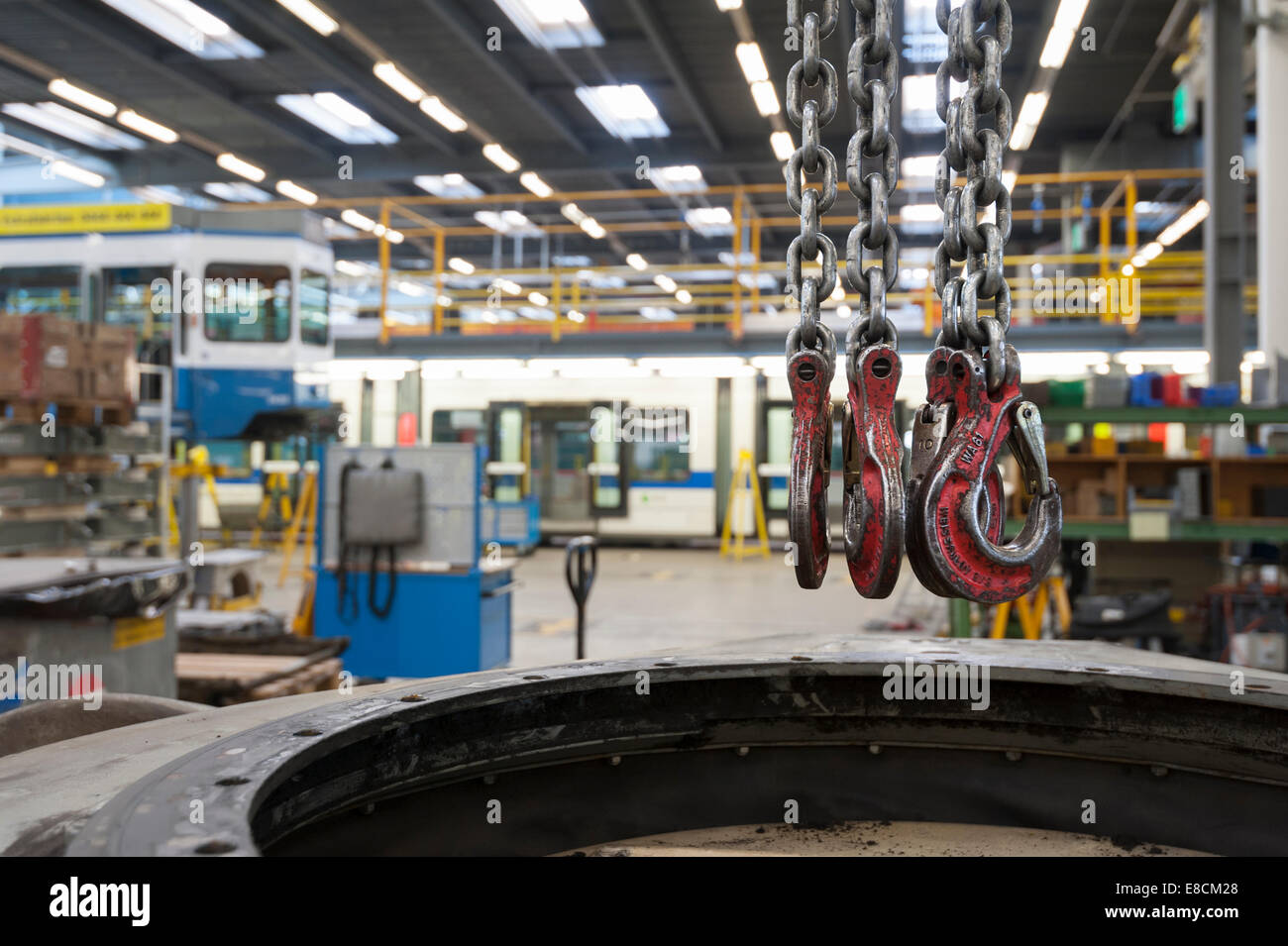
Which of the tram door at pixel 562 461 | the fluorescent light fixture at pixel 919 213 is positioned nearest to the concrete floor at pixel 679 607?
the tram door at pixel 562 461

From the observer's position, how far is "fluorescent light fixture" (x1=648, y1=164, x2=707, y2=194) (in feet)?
53.9

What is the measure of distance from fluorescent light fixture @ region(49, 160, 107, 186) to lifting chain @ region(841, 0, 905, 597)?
54.1 feet

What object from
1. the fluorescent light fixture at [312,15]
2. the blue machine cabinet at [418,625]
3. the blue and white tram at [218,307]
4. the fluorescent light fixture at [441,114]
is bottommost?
the blue machine cabinet at [418,625]

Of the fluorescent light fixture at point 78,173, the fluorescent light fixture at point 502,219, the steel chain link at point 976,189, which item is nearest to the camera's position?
the steel chain link at point 976,189

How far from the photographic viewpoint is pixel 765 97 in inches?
470

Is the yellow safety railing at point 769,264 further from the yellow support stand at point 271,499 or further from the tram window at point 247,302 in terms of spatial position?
the yellow support stand at point 271,499

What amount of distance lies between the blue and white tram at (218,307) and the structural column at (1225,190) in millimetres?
7876

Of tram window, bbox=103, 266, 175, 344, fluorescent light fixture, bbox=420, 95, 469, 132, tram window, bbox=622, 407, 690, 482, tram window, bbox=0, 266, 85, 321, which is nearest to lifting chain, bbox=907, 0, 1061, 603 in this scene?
tram window, bbox=103, 266, 175, 344

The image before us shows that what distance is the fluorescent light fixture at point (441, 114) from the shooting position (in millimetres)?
12398

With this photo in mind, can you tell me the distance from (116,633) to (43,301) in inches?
342

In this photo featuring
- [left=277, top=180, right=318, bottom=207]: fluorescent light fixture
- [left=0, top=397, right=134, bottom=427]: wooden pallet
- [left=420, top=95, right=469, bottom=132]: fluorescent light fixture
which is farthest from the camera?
[left=277, top=180, right=318, bottom=207]: fluorescent light fixture

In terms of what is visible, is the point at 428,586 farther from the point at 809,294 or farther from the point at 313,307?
the point at 313,307

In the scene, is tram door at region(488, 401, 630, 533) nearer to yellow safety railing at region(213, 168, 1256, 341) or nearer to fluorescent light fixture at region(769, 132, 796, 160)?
yellow safety railing at region(213, 168, 1256, 341)

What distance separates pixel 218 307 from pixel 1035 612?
7.81 metres
